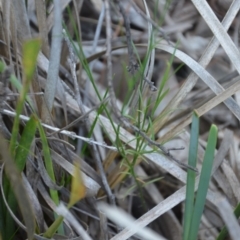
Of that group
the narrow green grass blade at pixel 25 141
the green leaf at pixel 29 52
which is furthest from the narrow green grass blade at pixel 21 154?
the green leaf at pixel 29 52

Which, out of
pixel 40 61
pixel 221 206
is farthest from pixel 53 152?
pixel 221 206

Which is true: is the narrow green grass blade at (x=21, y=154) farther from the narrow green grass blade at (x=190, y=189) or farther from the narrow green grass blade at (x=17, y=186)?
the narrow green grass blade at (x=190, y=189)

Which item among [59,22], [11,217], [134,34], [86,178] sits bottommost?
[11,217]

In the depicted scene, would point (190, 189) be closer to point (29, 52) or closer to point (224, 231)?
point (224, 231)

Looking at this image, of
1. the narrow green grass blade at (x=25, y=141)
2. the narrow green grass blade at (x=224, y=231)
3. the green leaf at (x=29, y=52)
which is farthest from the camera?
the narrow green grass blade at (x=224, y=231)

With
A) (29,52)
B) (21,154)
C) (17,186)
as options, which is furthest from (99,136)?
(29,52)

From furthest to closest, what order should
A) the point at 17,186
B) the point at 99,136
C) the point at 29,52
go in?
the point at 99,136
the point at 17,186
the point at 29,52

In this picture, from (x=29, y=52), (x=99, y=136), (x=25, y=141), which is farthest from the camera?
(x=99, y=136)

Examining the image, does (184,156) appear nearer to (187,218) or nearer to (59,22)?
(187,218)
